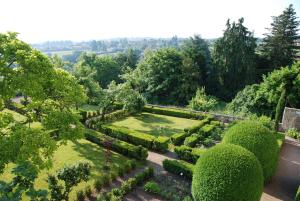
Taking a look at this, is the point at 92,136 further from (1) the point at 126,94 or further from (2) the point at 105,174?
(1) the point at 126,94

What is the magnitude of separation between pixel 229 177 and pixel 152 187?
17.2 feet

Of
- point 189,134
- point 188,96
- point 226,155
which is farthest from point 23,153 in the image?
point 188,96

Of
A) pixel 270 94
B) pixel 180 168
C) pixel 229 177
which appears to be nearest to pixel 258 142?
pixel 229 177

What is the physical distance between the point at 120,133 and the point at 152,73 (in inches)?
932

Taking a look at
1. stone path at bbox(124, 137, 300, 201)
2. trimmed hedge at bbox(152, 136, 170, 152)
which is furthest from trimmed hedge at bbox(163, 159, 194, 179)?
trimmed hedge at bbox(152, 136, 170, 152)

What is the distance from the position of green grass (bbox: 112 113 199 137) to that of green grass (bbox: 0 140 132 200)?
21.1 ft

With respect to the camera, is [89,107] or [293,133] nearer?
[293,133]

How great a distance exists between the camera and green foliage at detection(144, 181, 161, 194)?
15.1 m

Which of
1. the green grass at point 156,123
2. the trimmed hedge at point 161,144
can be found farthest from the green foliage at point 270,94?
the trimmed hedge at point 161,144

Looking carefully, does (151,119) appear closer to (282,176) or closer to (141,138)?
(141,138)

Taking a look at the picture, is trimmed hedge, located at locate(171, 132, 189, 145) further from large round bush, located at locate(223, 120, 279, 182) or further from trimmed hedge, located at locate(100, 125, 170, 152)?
large round bush, located at locate(223, 120, 279, 182)

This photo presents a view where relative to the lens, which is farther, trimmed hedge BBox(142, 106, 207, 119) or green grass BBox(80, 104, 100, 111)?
green grass BBox(80, 104, 100, 111)

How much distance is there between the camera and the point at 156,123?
29188 millimetres

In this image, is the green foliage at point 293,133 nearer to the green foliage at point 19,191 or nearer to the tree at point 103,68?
the green foliage at point 19,191
